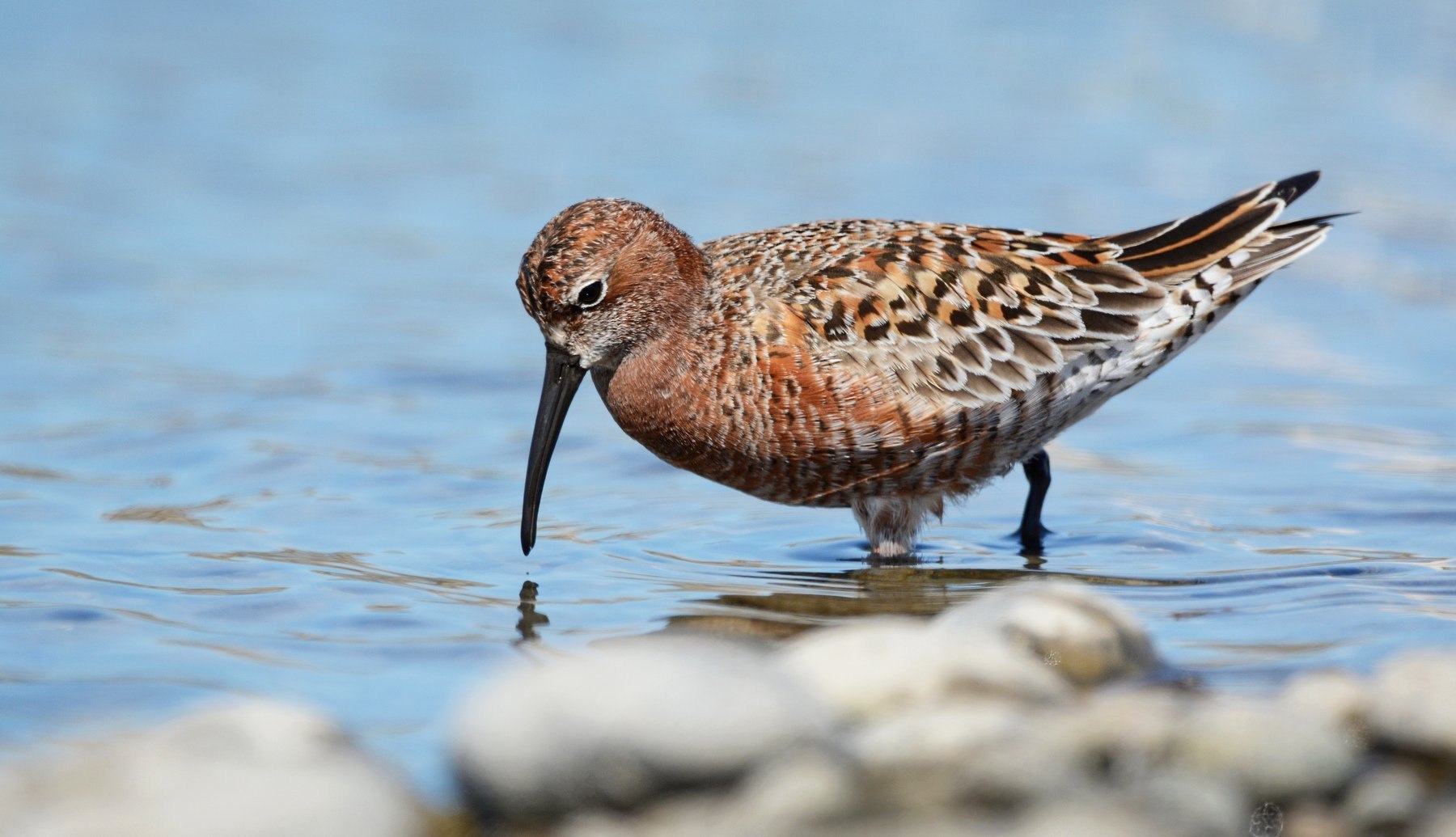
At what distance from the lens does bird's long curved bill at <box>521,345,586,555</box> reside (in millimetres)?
8250

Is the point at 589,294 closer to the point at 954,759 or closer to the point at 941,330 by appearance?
the point at 941,330

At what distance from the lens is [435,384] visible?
11523 mm

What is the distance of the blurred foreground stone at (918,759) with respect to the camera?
4672mm

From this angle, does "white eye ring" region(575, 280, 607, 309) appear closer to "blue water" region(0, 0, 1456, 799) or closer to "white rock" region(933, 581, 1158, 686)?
"blue water" region(0, 0, 1456, 799)

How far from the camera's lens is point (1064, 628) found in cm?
587

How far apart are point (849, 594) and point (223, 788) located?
3.78 meters

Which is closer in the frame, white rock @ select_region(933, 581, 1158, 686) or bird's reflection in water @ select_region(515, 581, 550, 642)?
white rock @ select_region(933, 581, 1158, 686)

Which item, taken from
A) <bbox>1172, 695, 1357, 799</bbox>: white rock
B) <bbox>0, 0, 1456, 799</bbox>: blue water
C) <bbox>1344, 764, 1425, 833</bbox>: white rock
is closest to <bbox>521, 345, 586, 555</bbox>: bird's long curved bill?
<bbox>0, 0, 1456, 799</bbox>: blue water

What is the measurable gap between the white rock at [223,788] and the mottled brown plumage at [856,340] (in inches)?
123

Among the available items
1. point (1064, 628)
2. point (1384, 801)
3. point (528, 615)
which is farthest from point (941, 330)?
point (1384, 801)

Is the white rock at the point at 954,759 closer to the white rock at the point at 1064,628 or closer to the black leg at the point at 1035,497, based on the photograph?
the white rock at the point at 1064,628

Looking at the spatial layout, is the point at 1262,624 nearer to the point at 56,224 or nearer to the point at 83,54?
the point at 56,224

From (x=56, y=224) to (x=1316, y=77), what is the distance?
12.7 m

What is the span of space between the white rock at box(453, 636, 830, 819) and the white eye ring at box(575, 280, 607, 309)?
320 cm
